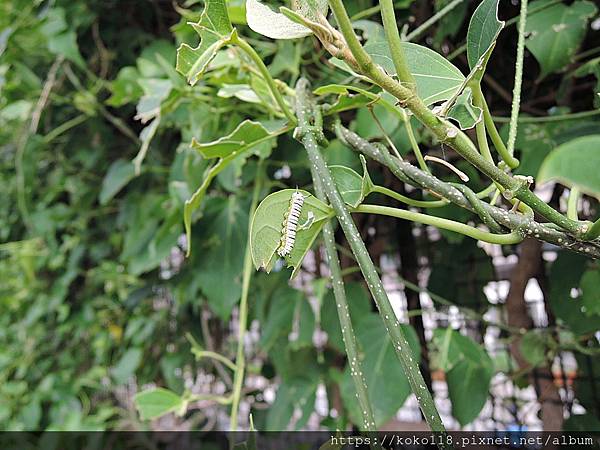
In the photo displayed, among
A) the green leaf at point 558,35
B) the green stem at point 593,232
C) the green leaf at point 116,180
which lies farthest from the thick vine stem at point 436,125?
the green leaf at point 116,180

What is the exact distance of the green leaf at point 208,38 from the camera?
0.69 feet

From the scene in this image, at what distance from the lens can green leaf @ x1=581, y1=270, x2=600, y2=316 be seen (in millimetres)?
395

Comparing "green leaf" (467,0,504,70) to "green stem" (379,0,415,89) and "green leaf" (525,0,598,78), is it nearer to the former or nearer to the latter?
"green stem" (379,0,415,89)

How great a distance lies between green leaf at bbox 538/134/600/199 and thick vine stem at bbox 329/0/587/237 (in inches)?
2.7

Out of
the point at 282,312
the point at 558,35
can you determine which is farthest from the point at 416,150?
the point at 282,312

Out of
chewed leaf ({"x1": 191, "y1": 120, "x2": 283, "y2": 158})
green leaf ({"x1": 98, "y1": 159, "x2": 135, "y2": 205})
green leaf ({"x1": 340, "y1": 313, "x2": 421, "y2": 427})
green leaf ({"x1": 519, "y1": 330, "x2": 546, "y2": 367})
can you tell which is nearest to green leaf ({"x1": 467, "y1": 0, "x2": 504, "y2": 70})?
chewed leaf ({"x1": 191, "y1": 120, "x2": 283, "y2": 158})

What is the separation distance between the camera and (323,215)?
8.1 inches

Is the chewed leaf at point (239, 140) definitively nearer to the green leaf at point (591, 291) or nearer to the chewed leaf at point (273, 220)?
the chewed leaf at point (273, 220)

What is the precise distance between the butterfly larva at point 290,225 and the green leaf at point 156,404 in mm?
257

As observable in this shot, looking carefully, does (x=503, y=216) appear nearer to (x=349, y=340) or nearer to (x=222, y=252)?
(x=349, y=340)

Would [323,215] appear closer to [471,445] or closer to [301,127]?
[301,127]

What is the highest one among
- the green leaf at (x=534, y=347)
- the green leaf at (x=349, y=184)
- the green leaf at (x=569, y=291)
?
the green leaf at (x=349, y=184)

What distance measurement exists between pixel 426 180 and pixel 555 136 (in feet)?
0.81

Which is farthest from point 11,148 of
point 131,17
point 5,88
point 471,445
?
point 471,445
